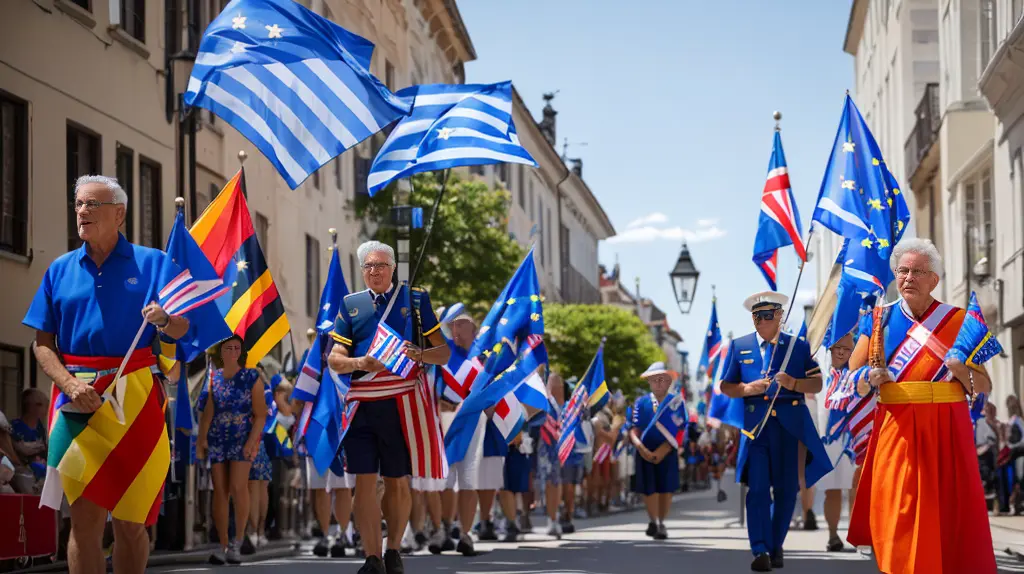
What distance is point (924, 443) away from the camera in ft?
30.5

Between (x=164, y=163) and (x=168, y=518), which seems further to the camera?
(x=164, y=163)

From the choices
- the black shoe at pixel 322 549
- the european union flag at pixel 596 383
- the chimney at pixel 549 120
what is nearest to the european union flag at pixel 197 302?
the black shoe at pixel 322 549

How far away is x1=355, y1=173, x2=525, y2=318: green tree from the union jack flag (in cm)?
1743

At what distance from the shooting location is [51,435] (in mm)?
7879

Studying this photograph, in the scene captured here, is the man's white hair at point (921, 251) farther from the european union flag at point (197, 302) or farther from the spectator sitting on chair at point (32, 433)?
the spectator sitting on chair at point (32, 433)

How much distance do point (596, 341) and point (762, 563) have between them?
→ 3893 cm

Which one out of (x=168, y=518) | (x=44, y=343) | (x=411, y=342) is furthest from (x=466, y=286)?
(x=44, y=343)

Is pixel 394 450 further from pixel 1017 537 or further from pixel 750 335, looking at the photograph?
pixel 1017 537

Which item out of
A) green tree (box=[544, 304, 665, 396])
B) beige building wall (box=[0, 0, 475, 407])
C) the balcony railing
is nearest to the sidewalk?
beige building wall (box=[0, 0, 475, 407])

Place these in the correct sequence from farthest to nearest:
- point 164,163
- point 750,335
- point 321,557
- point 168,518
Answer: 1. point 164,163
2. point 168,518
3. point 321,557
4. point 750,335

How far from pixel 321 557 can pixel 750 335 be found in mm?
4624

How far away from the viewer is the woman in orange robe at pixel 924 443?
9195 millimetres

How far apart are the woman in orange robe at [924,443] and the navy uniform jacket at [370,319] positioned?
3052 millimetres

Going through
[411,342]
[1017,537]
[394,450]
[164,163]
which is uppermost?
[164,163]
